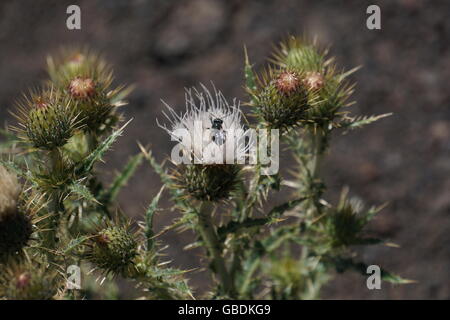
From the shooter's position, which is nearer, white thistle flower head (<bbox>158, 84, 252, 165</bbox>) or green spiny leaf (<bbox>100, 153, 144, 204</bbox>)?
white thistle flower head (<bbox>158, 84, 252, 165</bbox>)

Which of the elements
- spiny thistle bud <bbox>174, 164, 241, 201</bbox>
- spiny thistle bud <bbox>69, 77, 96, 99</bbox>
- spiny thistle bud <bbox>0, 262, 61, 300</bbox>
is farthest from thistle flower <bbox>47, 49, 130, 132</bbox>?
spiny thistle bud <bbox>0, 262, 61, 300</bbox>

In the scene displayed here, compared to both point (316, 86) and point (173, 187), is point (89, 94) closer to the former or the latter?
point (173, 187)

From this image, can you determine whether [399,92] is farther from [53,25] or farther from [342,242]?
[53,25]

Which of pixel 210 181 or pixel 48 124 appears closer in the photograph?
pixel 48 124

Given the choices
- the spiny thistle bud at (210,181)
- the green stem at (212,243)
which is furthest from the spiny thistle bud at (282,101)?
the green stem at (212,243)

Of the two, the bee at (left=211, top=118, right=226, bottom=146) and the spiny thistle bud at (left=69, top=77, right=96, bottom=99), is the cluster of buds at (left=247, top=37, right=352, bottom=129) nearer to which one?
the bee at (left=211, top=118, right=226, bottom=146)

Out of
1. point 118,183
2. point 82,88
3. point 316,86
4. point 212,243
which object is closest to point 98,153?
point 82,88
